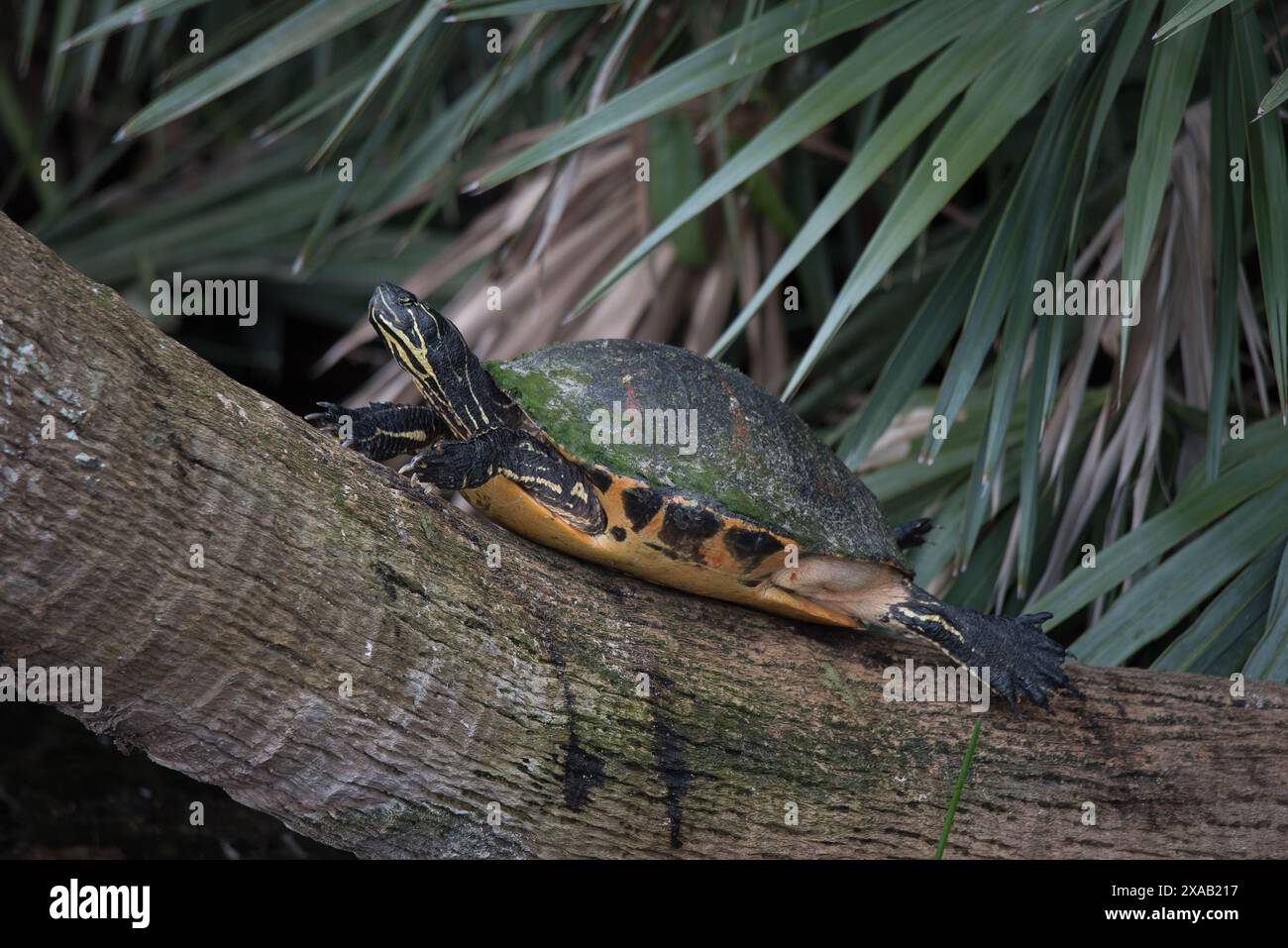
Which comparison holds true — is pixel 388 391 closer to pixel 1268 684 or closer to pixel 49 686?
pixel 49 686

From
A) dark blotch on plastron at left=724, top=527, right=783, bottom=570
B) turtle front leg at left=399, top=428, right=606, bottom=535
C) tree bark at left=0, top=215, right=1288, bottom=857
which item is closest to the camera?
tree bark at left=0, top=215, right=1288, bottom=857

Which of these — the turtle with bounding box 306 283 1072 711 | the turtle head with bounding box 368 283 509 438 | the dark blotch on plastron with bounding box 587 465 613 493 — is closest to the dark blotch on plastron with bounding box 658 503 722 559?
the turtle with bounding box 306 283 1072 711

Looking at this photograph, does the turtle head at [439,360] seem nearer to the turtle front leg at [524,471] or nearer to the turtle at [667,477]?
the turtle at [667,477]

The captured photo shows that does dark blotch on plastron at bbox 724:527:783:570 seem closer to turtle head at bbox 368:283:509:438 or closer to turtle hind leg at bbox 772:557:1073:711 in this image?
turtle hind leg at bbox 772:557:1073:711

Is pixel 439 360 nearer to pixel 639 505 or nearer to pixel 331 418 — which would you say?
pixel 331 418

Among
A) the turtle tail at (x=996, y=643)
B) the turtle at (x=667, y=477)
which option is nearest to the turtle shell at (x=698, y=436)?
the turtle at (x=667, y=477)
